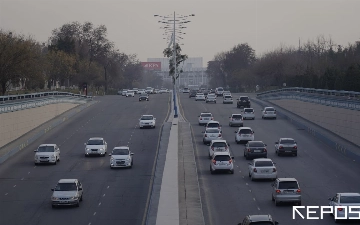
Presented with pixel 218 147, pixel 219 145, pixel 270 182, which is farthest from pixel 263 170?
pixel 219 145

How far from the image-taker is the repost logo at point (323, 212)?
24.7 metres

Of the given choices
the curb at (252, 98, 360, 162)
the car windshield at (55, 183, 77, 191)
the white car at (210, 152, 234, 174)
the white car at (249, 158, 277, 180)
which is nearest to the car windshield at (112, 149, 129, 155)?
the white car at (210, 152, 234, 174)

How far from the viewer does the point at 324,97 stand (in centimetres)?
6525

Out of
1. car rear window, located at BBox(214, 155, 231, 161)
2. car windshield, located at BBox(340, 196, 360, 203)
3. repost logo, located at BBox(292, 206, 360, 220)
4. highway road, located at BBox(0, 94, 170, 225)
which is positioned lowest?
highway road, located at BBox(0, 94, 170, 225)

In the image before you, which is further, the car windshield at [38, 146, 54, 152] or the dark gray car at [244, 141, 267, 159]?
the car windshield at [38, 146, 54, 152]

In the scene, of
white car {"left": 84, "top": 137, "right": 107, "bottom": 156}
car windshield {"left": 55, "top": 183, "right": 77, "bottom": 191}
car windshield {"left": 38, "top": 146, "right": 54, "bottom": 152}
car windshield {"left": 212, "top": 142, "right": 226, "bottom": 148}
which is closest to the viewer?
car windshield {"left": 55, "top": 183, "right": 77, "bottom": 191}

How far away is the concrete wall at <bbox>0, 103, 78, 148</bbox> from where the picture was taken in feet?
173

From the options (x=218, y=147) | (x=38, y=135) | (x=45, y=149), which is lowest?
(x=38, y=135)

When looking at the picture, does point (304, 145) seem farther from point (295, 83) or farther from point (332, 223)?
point (295, 83)

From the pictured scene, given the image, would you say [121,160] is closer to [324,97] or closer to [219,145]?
[219,145]

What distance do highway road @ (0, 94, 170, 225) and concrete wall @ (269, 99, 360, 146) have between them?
1598cm

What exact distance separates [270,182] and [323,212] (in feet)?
29.9

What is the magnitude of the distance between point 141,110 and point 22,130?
2975 cm

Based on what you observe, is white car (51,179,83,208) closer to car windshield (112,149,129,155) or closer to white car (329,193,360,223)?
car windshield (112,149,129,155)
